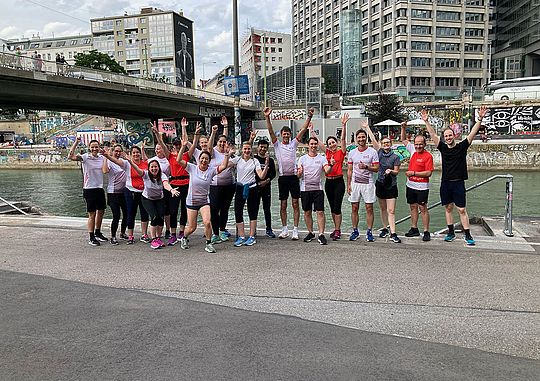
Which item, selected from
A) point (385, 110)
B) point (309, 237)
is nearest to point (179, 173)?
point (309, 237)

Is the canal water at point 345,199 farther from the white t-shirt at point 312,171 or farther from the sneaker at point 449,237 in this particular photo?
the white t-shirt at point 312,171

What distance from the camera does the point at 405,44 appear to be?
8062 centimetres

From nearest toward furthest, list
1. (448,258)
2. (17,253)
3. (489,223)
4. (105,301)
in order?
(105,301) → (448,258) → (17,253) → (489,223)

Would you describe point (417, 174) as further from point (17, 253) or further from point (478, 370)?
point (17, 253)

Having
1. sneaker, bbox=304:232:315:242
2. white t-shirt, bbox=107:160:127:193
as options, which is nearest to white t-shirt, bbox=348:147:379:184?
sneaker, bbox=304:232:315:242

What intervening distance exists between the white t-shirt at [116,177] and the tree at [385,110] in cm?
4798

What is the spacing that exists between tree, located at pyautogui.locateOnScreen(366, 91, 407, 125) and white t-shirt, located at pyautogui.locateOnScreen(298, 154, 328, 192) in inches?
1864

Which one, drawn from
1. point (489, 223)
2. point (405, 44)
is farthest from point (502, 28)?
point (489, 223)

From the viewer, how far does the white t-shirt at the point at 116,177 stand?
8344 millimetres

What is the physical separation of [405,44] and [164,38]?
50.7 metres

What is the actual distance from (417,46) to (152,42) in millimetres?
55293

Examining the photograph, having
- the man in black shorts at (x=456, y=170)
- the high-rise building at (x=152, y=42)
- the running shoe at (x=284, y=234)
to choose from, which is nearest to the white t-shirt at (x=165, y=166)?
the running shoe at (x=284, y=234)

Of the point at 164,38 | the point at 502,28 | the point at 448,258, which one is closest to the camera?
the point at 448,258

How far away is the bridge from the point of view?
24281 millimetres
